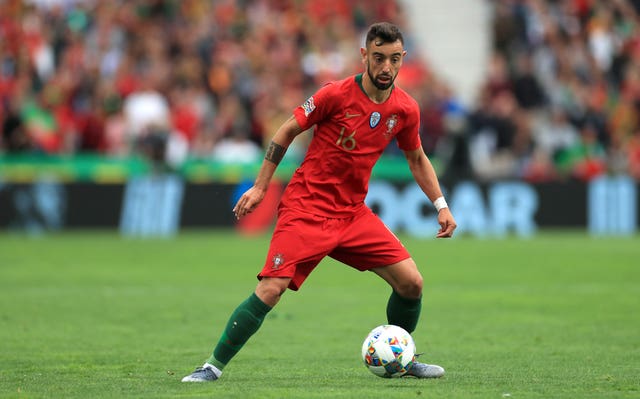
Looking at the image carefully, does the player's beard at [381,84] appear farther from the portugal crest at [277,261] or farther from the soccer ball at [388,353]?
the soccer ball at [388,353]

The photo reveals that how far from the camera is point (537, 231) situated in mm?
23578

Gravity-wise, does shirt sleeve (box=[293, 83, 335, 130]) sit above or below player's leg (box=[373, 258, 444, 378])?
above

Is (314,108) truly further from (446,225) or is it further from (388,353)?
(388,353)

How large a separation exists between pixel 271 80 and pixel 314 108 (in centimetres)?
1681

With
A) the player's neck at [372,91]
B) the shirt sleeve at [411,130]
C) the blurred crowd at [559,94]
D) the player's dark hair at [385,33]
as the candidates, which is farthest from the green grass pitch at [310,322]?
the blurred crowd at [559,94]

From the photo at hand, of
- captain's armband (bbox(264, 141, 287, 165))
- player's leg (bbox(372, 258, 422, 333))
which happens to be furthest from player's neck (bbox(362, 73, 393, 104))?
player's leg (bbox(372, 258, 422, 333))

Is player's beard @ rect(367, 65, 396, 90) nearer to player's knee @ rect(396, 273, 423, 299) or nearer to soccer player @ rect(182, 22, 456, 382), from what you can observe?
soccer player @ rect(182, 22, 456, 382)

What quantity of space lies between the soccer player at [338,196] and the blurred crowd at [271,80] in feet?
48.7

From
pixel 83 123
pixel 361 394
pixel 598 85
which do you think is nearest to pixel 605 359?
pixel 361 394

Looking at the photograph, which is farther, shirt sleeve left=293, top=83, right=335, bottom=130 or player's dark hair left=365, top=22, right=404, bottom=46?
shirt sleeve left=293, top=83, right=335, bottom=130

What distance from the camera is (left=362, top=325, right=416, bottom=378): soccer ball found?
317 inches

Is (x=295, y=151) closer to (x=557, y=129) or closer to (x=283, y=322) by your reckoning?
(x=557, y=129)

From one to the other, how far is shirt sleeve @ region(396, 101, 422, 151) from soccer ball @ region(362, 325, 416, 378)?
130cm

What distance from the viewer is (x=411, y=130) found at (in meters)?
8.34
